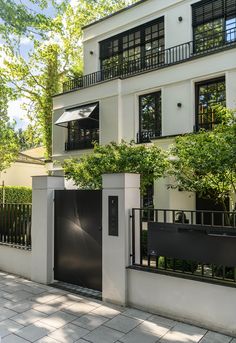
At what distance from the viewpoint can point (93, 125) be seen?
1620 cm

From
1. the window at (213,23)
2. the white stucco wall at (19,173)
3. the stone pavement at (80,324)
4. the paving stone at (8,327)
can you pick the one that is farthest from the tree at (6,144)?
the paving stone at (8,327)

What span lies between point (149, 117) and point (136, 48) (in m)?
4.30

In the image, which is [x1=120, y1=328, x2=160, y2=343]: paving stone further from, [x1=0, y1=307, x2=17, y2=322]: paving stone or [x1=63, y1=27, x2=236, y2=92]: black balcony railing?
[x1=63, y1=27, x2=236, y2=92]: black balcony railing

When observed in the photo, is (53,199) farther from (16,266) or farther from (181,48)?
(181,48)

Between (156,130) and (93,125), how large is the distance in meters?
3.88

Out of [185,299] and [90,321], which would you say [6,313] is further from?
[185,299]

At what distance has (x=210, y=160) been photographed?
6543 mm

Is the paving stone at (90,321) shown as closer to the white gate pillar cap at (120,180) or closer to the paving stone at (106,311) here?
the paving stone at (106,311)

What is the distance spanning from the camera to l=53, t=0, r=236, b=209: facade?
1219 cm

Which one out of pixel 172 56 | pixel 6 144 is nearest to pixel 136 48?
pixel 172 56

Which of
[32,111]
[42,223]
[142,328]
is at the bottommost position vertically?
[142,328]

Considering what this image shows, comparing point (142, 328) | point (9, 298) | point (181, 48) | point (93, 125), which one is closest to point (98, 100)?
point (93, 125)

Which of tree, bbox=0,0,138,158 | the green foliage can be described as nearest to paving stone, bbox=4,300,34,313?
the green foliage

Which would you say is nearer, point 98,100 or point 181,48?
point 181,48
